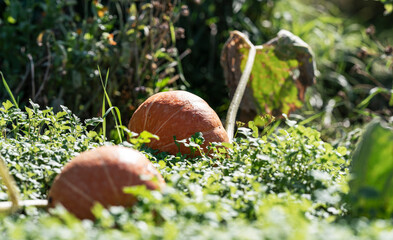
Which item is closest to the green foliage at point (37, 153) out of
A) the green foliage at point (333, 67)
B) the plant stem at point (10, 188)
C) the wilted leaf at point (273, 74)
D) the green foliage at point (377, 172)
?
the plant stem at point (10, 188)

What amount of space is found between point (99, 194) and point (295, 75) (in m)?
2.48

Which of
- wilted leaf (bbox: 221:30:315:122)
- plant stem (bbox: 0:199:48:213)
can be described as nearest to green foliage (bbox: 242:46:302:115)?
wilted leaf (bbox: 221:30:315:122)

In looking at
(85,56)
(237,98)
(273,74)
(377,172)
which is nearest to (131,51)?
(85,56)

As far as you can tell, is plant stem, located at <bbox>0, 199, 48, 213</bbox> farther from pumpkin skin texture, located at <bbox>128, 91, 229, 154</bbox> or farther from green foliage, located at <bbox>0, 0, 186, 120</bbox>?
green foliage, located at <bbox>0, 0, 186, 120</bbox>

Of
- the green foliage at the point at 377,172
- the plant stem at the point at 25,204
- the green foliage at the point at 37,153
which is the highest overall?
the green foliage at the point at 377,172

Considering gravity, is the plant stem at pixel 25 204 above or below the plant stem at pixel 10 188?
below

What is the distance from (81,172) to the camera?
191cm

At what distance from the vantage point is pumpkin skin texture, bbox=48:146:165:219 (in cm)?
187

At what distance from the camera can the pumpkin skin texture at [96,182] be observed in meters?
1.87

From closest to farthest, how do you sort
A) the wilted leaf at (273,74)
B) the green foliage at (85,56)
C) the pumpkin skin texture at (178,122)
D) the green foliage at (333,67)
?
1. the pumpkin skin texture at (178,122)
2. the green foliage at (85,56)
3. the wilted leaf at (273,74)
4. the green foliage at (333,67)

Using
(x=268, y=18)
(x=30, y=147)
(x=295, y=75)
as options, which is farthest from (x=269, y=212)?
(x=268, y=18)

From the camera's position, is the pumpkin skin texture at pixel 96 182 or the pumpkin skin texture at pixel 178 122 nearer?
the pumpkin skin texture at pixel 96 182

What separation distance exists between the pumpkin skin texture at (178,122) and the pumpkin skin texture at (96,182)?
85 centimetres

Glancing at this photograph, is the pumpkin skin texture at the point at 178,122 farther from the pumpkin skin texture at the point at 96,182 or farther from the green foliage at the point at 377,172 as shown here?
the green foliage at the point at 377,172
